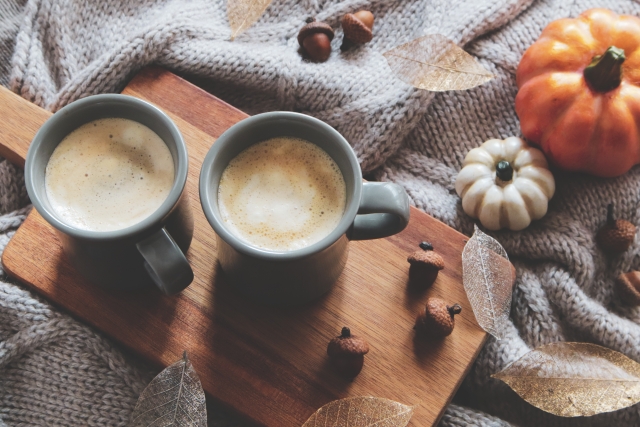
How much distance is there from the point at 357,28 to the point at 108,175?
459 mm

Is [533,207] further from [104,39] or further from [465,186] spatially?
[104,39]

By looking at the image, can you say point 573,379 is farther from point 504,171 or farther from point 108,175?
point 108,175

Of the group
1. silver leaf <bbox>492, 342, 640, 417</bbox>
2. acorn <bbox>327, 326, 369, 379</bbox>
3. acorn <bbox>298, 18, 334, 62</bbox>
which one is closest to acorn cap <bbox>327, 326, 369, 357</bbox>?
acorn <bbox>327, 326, 369, 379</bbox>

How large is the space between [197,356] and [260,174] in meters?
0.23

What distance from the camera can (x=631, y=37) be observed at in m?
0.90

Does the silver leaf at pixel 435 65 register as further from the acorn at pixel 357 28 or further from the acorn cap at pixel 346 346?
the acorn cap at pixel 346 346

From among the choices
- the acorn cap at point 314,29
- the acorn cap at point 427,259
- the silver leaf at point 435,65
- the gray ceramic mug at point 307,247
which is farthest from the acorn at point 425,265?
the acorn cap at point 314,29

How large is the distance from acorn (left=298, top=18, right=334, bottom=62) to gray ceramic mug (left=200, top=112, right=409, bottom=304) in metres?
0.30

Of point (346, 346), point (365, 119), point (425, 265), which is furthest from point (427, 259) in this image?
point (365, 119)

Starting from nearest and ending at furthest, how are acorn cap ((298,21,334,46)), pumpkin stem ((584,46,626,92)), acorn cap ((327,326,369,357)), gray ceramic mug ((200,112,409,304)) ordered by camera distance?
gray ceramic mug ((200,112,409,304)), acorn cap ((327,326,369,357)), pumpkin stem ((584,46,626,92)), acorn cap ((298,21,334,46))

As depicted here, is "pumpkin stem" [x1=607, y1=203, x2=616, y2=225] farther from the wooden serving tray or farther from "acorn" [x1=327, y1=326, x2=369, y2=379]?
"acorn" [x1=327, y1=326, x2=369, y2=379]

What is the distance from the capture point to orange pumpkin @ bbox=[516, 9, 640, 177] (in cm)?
88

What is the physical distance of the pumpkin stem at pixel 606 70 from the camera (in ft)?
2.78

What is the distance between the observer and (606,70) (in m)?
0.86
